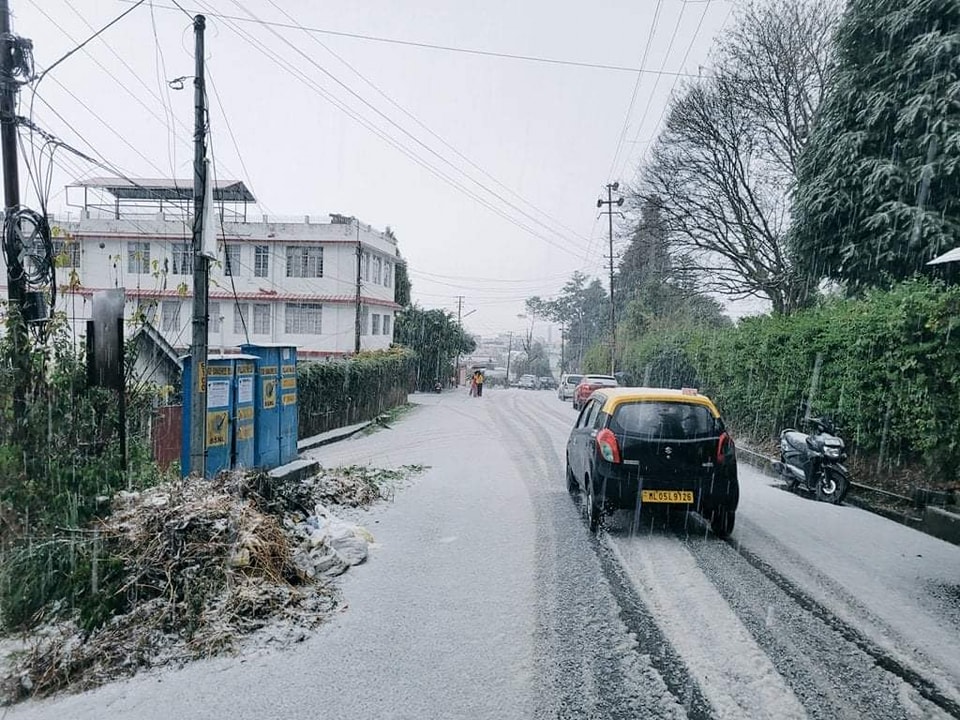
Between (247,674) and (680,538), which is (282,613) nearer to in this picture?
(247,674)

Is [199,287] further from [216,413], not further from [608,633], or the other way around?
[608,633]

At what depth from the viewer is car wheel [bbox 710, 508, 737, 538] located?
25.9ft

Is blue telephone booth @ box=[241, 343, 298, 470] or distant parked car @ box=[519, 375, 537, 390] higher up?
blue telephone booth @ box=[241, 343, 298, 470]

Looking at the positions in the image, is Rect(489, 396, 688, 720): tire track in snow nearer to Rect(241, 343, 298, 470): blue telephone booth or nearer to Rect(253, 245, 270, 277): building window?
Rect(241, 343, 298, 470): blue telephone booth

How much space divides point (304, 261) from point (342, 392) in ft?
57.5

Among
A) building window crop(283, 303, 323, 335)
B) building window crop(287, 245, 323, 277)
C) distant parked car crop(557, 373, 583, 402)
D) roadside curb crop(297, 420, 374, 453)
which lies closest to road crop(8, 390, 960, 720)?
roadside curb crop(297, 420, 374, 453)

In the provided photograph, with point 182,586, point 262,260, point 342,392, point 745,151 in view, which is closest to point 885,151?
point 745,151

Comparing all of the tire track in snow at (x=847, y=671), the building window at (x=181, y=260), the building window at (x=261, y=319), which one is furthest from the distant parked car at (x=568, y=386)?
the tire track in snow at (x=847, y=671)

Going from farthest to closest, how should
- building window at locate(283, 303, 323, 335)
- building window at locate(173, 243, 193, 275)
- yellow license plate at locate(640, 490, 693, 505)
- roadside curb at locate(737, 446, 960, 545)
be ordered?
building window at locate(283, 303, 323, 335), building window at locate(173, 243, 193, 275), roadside curb at locate(737, 446, 960, 545), yellow license plate at locate(640, 490, 693, 505)

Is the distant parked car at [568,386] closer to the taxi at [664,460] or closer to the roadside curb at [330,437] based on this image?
the roadside curb at [330,437]

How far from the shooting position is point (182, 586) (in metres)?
5.30

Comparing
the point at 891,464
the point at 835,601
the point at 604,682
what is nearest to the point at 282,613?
the point at 604,682

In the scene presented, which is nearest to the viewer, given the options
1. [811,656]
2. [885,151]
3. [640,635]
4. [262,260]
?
[811,656]

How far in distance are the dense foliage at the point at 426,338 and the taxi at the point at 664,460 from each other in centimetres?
4194
